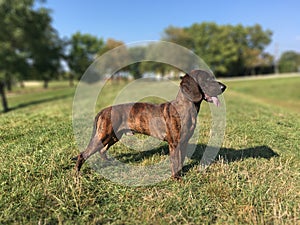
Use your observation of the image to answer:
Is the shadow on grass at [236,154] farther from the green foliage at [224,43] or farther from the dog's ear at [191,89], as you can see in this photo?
the green foliage at [224,43]

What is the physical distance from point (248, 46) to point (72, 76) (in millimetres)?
60717

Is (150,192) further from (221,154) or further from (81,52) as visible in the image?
(81,52)

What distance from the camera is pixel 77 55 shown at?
3305 inches

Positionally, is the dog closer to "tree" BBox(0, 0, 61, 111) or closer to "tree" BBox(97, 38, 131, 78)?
"tree" BBox(97, 38, 131, 78)

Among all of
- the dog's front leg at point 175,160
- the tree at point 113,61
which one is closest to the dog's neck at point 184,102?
the dog's front leg at point 175,160

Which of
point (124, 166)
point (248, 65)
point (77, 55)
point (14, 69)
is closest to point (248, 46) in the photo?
point (248, 65)

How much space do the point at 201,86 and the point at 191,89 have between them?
0.56ft

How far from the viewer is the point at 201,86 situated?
4.19 metres

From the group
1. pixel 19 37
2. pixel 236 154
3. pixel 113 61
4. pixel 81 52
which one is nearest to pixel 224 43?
pixel 81 52

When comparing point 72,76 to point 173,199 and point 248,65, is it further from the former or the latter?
point 173,199

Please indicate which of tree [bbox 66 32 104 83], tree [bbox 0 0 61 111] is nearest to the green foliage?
tree [bbox 66 32 104 83]

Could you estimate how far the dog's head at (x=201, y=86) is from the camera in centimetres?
415

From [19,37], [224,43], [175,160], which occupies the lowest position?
[175,160]

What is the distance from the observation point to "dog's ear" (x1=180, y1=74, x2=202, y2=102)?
13.9ft
